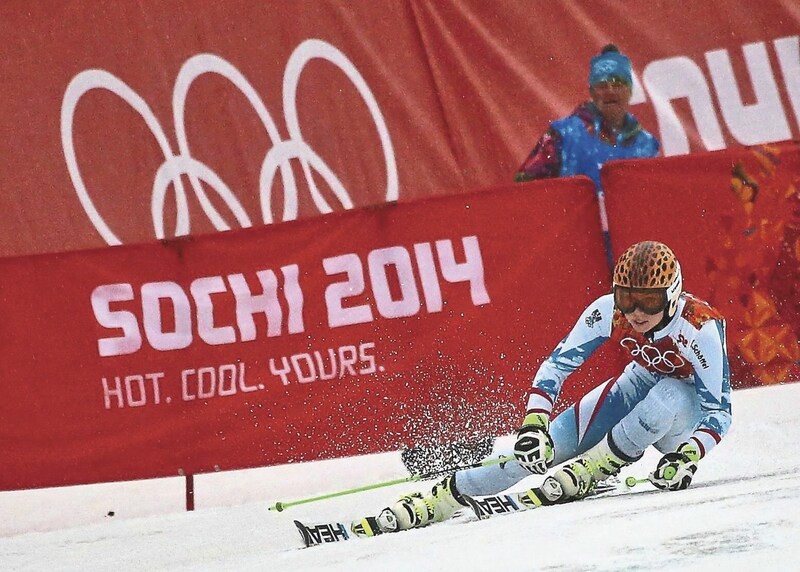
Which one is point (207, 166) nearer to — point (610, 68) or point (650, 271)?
point (610, 68)

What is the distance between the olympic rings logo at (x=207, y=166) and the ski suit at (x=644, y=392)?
3450mm

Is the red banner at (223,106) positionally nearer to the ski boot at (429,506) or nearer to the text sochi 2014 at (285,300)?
the text sochi 2014 at (285,300)

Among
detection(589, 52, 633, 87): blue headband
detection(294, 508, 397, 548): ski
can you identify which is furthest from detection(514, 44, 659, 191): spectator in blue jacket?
detection(294, 508, 397, 548): ski

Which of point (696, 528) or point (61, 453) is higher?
point (61, 453)

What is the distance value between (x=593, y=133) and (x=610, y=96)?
214 mm

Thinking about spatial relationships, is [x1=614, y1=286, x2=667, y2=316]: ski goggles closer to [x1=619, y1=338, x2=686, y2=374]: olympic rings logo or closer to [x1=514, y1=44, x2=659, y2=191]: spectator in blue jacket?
[x1=619, y1=338, x2=686, y2=374]: olympic rings logo

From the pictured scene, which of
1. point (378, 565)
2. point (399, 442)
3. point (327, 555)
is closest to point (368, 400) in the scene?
point (399, 442)

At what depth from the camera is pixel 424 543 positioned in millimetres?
4863

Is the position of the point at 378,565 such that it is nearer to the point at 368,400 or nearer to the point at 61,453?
the point at 368,400

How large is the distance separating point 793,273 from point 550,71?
2513 mm

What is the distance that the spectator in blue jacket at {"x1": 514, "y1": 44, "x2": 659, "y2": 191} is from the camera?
25.7 feet

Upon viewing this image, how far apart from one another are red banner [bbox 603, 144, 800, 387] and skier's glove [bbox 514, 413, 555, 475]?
73.7 inches

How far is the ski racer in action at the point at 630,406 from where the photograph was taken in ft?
18.9

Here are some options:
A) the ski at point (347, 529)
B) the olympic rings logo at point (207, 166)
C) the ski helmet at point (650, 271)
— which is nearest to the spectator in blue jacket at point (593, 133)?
the olympic rings logo at point (207, 166)
